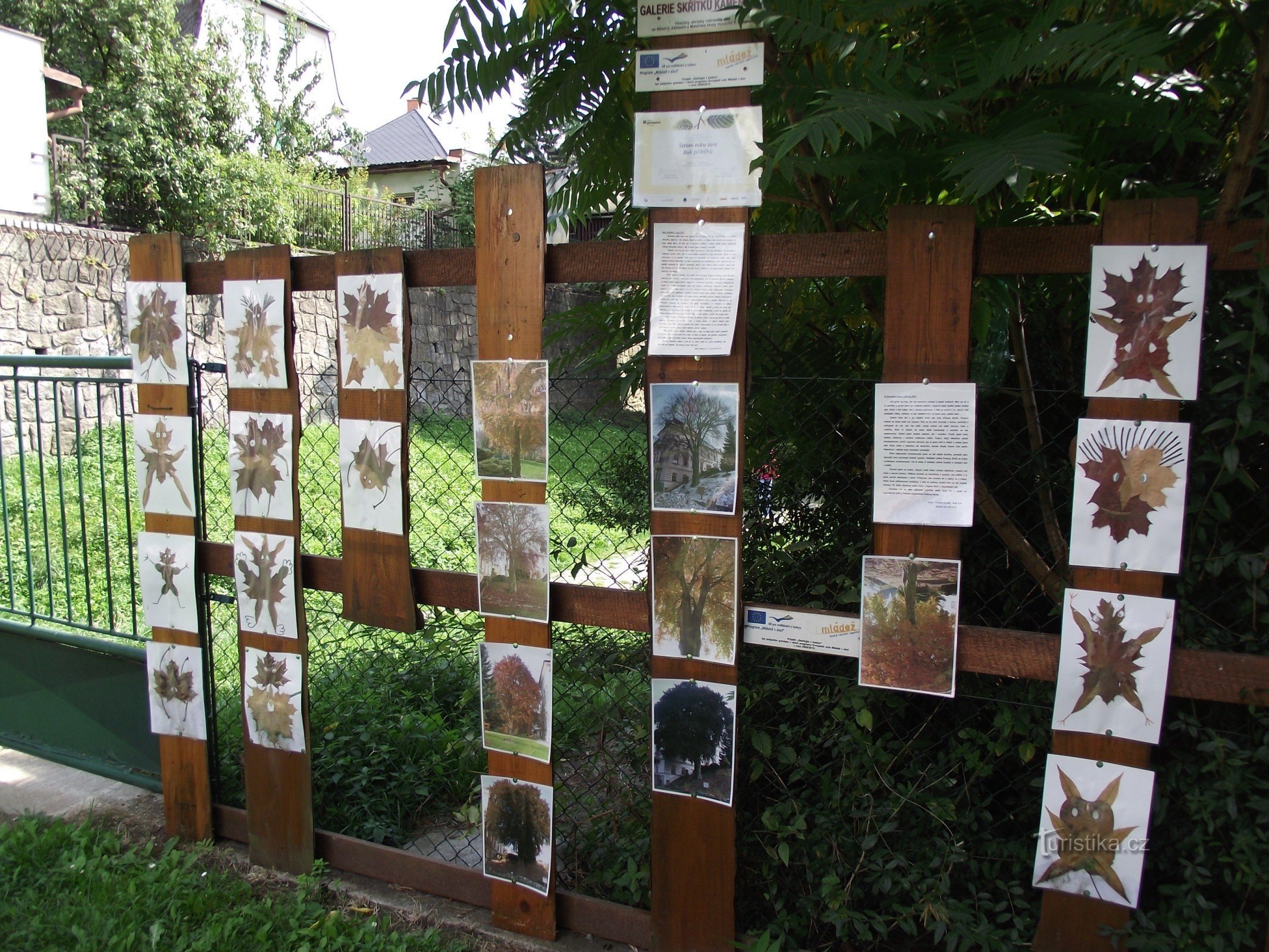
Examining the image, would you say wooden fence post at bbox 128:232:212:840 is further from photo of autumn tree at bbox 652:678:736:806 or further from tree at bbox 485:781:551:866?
photo of autumn tree at bbox 652:678:736:806

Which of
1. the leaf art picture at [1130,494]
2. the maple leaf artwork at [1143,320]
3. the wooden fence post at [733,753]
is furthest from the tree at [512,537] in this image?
the maple leaf artwork at [1143,320]

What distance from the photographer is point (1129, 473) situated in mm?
2029

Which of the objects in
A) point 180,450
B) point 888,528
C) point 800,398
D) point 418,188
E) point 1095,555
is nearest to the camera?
point 1095,555

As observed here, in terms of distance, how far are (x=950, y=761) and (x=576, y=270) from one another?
1723 millimetres

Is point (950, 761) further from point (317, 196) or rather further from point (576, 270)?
point (317, 196)

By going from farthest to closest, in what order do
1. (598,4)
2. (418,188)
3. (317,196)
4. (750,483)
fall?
(418,188), (317,196), (750,483), (598,4)

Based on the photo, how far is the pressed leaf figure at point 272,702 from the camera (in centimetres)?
312

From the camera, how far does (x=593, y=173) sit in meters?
2.71

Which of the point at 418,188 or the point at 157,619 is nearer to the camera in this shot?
the point at 157,619

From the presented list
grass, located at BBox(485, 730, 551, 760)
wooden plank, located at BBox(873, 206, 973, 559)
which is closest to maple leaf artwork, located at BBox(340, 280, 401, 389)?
grass, located at BBox(485, 730, 551, 760)

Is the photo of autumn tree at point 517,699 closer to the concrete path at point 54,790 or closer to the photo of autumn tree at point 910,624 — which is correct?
the photo of autumn tree at point 910,624

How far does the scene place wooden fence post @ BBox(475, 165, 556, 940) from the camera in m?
2.54

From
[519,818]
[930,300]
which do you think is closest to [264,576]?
[519,818]

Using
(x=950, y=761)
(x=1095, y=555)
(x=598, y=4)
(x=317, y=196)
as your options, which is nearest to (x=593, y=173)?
(x=598, y=4)
